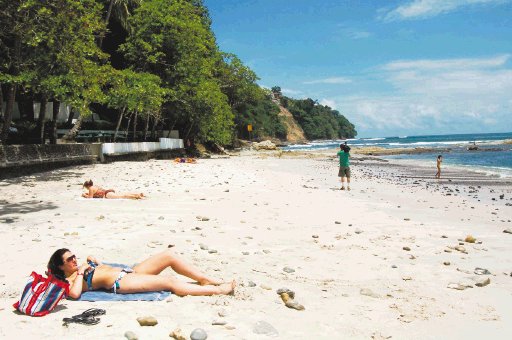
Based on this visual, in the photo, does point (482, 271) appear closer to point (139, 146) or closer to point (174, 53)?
point (139, 146)

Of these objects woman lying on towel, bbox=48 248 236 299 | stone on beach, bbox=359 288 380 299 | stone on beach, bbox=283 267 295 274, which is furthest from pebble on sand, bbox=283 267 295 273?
woman lying on towel, bbox=48 248 236 299

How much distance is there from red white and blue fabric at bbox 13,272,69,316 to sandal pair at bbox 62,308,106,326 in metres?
0.41

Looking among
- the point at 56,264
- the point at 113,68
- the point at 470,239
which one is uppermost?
the point at 113,68

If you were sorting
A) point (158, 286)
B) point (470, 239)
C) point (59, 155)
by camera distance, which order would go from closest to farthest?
1. point (158, 286)
2. point (470, 239)
3. point (59, 155)

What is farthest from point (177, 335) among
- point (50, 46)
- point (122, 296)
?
point (50, 46)

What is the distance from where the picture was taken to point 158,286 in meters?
5.99

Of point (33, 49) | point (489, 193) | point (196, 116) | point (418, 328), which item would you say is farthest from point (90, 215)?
point (196, 116)

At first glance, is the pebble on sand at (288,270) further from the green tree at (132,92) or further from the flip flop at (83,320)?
the green tree at (132,92)

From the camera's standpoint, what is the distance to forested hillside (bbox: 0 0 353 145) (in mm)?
17719

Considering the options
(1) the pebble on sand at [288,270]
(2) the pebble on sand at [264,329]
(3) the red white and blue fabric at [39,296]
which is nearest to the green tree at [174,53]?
(1) the pebble on sand at [288,270]

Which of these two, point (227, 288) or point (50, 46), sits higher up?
point (50, 46)

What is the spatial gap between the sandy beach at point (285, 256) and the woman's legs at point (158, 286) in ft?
0.43

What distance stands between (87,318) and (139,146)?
1258 inches

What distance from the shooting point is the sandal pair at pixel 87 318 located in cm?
499
